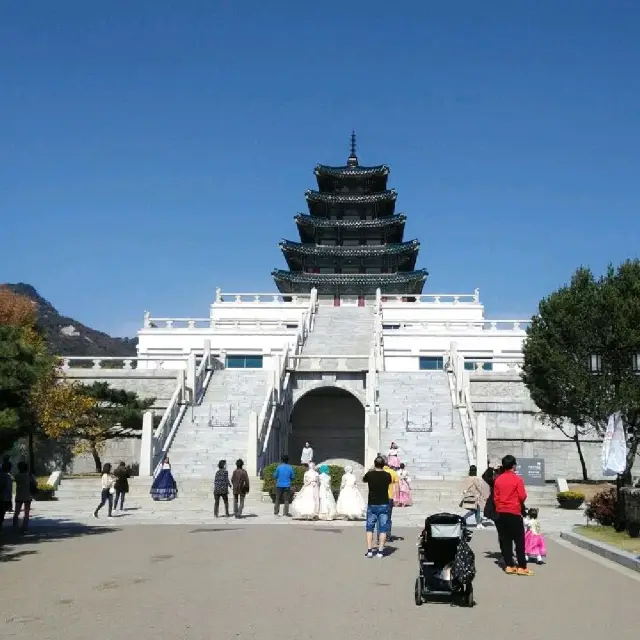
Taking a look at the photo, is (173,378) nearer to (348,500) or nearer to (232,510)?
(232,510)

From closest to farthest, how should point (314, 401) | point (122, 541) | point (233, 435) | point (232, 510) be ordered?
point (122, 541), point (232, 510), point (233, 435), point (314, 401)

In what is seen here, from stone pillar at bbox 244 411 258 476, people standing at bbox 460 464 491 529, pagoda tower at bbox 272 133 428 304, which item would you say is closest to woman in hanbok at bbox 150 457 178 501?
stone pillar at bbox 244 411 258 476

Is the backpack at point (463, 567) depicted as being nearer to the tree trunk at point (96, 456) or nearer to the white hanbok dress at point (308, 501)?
the white hanbok dress at point (308, 501)

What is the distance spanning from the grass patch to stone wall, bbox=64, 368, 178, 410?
22.8m

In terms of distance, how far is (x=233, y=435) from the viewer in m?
27.1

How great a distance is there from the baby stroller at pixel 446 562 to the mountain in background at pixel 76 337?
416 ft

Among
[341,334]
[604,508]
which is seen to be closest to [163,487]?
[604,508]

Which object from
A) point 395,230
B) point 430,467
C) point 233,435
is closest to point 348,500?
point 430,467

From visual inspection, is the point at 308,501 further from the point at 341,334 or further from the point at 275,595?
the point at 341,334

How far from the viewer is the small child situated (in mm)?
11312

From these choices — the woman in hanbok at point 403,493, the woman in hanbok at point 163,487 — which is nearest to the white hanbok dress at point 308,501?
the woman in hanbok at point 403,493

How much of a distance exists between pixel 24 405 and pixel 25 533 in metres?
3.43

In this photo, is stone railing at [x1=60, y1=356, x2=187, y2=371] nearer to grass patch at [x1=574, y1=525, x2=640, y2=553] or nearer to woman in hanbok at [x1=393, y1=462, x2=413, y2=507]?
woman in hanbok at [x1=393, y1=462, x2=413, y2=507]

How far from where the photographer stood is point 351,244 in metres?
61.6
